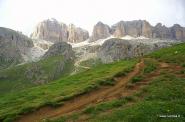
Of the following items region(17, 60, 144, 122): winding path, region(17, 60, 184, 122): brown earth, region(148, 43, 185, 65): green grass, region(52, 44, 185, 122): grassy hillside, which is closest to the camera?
region(52, 44, 185, 122): grassy hillside

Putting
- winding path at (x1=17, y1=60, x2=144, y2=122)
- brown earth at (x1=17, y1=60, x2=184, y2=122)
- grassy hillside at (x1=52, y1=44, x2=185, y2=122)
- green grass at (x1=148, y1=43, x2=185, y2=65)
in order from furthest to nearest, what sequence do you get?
1. green grass at (x1=148, y1=43, x2=185, y2=65)
2. brown earth at (x1=17, y1=60, x2=184, y2=122)
3. winding path at (x1=17, y1=60, x2=144, y2=122)
4. grassy hillside at (x1=52, y1=44, x2=185, y2=122)

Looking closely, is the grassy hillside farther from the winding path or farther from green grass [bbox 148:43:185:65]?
green grass [bbox 148:43:185:65]

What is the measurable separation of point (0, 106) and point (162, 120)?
35706mm

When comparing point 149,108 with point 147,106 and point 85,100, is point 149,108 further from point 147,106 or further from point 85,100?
point 85,100

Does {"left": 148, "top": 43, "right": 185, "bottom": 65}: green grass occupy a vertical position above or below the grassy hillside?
above

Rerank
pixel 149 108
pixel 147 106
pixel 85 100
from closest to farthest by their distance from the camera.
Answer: pixel 149 108, pixel 147 106, pixel 85 100

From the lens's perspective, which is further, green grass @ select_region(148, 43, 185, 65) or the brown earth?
green grass @ select_region(148, 43, 185, 65)

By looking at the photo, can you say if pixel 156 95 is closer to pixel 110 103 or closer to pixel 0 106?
pixel 110 103

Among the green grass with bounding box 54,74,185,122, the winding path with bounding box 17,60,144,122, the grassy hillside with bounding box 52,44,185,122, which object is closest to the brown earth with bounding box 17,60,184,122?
the winding path with bounding box 17,60,144,122

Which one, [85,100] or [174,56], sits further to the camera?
[174,56]

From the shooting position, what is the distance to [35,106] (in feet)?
145

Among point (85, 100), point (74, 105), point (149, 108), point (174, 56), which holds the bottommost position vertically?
point (74, 105)

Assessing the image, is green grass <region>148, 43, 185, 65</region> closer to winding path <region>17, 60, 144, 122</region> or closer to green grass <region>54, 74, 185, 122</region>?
winding path <region>17, 60, 144, 122</region>

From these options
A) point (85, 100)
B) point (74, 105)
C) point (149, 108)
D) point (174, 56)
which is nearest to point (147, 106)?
point (149, 108)
